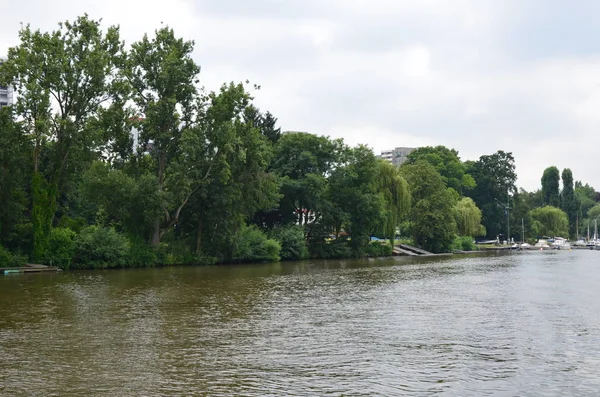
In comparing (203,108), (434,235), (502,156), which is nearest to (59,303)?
(203,108)

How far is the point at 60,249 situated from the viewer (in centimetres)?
4988

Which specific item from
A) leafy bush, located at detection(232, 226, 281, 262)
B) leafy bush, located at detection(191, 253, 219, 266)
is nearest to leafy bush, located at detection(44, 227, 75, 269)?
leafy bush, located at detection(191, 253, 219, 266)

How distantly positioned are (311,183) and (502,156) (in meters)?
66.1

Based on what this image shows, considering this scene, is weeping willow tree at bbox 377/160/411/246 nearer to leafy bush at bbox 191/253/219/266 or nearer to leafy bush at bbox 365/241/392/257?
leafy bush at bbox 365/241/392/257

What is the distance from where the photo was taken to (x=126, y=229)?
182ft

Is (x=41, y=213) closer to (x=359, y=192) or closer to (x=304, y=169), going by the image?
(x=304, y=169)

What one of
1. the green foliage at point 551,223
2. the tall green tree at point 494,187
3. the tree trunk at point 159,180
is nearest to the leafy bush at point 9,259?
the tree trunk at point 159,180

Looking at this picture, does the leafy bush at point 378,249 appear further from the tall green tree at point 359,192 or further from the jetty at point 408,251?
the tall green tree at point 359,192

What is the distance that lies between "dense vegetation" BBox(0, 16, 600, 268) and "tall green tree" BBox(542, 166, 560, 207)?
88422 millimetres

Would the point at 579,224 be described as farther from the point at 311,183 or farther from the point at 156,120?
the point at 156,120

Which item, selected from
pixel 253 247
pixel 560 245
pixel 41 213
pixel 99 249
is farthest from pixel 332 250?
pixel 560 245

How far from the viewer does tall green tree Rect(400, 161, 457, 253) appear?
3433 inches

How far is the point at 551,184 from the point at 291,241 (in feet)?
338

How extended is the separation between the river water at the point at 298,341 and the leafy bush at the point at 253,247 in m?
25.7
